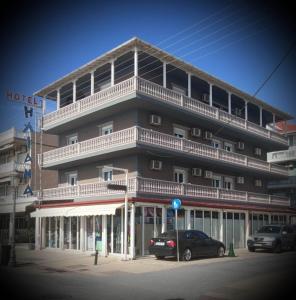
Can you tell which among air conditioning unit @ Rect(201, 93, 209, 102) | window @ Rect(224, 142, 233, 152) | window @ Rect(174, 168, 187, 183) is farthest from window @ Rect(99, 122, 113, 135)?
window @ Rect(224, 142, 233, 152)

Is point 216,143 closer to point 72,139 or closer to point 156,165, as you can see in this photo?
point 156,165

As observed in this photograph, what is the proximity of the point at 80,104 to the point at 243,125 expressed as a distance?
13.6m

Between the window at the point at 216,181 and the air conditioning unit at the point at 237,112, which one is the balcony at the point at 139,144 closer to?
the window at the point at 216,181

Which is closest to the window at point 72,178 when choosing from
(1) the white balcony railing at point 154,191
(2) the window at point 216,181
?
(1) the white balcony railing at point 154,191

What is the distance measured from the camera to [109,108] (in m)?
27.4

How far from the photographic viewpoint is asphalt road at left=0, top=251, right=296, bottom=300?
37.1 ft

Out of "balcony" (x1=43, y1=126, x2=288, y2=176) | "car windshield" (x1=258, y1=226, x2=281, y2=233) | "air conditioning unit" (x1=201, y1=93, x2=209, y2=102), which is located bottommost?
"car windshield" (x1=258, y1=226, x2=281, y2=233)

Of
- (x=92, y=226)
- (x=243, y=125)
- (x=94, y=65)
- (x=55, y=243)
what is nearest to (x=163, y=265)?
(x=92, y=226)

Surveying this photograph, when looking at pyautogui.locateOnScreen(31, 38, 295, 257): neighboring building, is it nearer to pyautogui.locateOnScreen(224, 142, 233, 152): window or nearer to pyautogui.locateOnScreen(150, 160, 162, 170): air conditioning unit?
pyautogui.locateOnScreen(150, 160, 162, 170): air conditioning unit

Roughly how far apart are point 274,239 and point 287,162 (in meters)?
26.3

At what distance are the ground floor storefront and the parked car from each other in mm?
3146

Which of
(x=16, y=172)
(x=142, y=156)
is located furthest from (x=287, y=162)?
(x=16, y=172)

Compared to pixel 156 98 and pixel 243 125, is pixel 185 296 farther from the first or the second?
pixel 243 125

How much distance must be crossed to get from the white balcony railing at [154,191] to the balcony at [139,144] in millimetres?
2009
